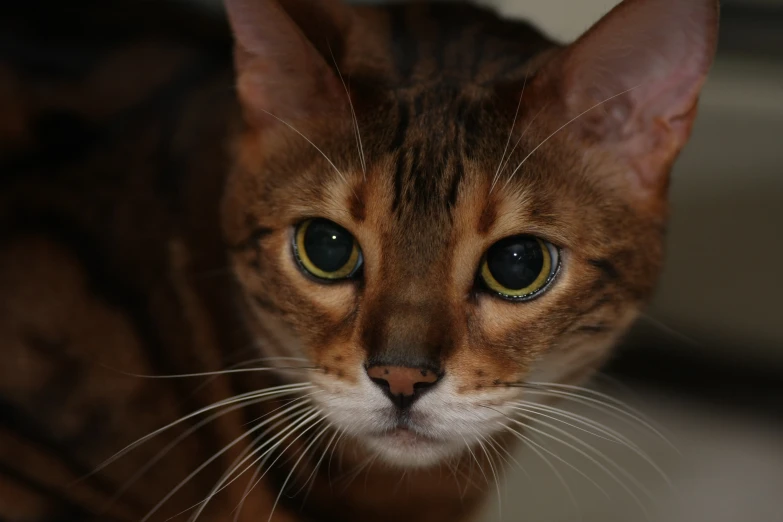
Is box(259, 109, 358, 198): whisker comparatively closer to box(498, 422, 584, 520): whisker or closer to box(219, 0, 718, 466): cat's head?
box(219, 0, 718, 466): cat's head

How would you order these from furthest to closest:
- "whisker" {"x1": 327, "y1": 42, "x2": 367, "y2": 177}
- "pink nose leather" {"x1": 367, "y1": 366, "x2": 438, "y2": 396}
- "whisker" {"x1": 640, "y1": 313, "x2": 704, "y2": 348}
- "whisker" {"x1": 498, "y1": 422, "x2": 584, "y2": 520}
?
"whisker" {"x1": 640, "y1": 313, "x2": 704, "y2": 348} → "whisker" {"x1": 498, "y1": 422, "x2": 584, "y2": 520} → "whisker" {"x1": 327, "y1": 42, "x2": 367, "y2": 177} → "pink nose leather" {"x1": 367, "y1": 366, "x2": 438, "y2": 396}

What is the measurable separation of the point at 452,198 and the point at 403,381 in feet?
0.76

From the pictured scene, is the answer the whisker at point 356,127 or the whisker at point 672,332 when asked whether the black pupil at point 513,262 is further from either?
the whisker at point 672,332

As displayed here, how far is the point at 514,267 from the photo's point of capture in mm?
1057

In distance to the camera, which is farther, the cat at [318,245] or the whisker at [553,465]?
the whisker at [553,465]

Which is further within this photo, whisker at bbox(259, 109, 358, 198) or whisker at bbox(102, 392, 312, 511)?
whisker at bbox(102, 392, 312, 511)

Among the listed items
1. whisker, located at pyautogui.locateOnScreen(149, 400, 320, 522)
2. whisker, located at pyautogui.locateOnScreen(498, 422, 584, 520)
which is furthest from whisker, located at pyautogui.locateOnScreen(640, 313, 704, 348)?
whisker, located at pyautogui.locateOnScreen(149, 400, 320, 522)

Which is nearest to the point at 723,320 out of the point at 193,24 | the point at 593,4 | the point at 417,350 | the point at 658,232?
the point at 658,232

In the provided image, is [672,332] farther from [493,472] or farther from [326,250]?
[326,250]

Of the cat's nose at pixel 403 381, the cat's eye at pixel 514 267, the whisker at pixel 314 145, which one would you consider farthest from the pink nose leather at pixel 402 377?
the whisker at pixel 314 145

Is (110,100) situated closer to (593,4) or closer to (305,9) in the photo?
(305,9)

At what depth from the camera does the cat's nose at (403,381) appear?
0.98 meters

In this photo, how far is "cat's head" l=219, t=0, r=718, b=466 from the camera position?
1.02 meters

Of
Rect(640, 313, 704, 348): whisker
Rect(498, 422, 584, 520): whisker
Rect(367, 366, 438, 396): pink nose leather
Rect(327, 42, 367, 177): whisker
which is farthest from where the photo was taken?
Rect(640, 313, 704, 348): whisker
